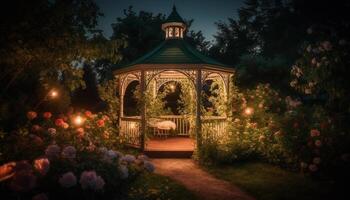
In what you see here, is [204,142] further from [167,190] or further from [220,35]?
[220,35]

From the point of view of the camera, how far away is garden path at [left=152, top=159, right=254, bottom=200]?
261 inches

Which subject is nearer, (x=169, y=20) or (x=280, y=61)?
(x=169, y=20)

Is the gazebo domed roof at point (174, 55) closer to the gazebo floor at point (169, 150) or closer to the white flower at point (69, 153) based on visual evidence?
the gazebo floor at point (169, 150)

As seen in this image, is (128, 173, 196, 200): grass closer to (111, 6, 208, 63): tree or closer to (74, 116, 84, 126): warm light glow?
(74, 116, 84, 126): warm light glow

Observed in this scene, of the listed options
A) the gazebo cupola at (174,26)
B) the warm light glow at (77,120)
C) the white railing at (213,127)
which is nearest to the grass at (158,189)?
the warm light glow at (77,120)

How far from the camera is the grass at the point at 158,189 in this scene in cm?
639

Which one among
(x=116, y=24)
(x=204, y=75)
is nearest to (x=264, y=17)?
(x=116, y=24)

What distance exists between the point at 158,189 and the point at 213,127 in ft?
15.8

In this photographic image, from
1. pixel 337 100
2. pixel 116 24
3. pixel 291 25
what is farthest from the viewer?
pixel 116 24

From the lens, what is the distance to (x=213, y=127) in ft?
37.2

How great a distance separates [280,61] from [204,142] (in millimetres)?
9766

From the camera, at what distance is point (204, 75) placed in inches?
455

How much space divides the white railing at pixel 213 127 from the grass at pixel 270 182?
155 cm

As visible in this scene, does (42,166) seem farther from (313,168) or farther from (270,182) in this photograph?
(313,168)
